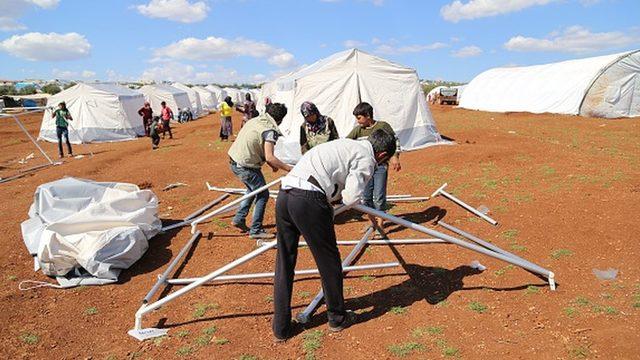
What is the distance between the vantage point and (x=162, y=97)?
28672mm

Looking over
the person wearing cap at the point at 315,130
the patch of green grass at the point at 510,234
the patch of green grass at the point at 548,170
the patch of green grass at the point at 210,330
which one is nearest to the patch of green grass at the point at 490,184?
Answer: the patch of green grass at the point at 548,170

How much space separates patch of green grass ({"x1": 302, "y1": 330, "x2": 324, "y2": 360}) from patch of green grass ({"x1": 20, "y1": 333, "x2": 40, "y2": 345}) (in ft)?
8.38

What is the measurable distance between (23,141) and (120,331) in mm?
20903

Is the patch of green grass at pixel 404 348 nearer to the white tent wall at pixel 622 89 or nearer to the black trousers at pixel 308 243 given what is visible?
the black trousers at pixel 308 243

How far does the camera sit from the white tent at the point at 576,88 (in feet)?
65.0

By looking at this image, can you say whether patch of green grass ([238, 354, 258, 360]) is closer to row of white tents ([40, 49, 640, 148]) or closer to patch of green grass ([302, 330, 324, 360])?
patch of green grass ([302, 330, 324, 360])

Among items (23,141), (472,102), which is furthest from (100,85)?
(472,102)

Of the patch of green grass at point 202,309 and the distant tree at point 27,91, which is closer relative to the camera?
the patch of green grass at point 202,309

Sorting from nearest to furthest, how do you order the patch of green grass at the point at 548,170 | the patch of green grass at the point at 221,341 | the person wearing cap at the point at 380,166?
the patch of green grass at the point at 221,341, the person wearing cap at the point at 380,166, the patch of green grass at the point at 548,170

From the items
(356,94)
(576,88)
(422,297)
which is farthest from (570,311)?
(576,88)

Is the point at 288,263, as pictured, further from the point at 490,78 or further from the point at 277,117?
the point at 490,78

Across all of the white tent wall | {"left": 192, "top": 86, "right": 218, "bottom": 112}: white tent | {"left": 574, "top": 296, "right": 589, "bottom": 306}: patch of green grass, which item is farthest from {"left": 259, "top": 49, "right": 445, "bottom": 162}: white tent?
{"left": 192, "top": 86, "right": 218, "bottom": 112}: white tent

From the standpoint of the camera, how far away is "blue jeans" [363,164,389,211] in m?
5.60

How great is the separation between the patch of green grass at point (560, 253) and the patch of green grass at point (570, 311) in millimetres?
1149
